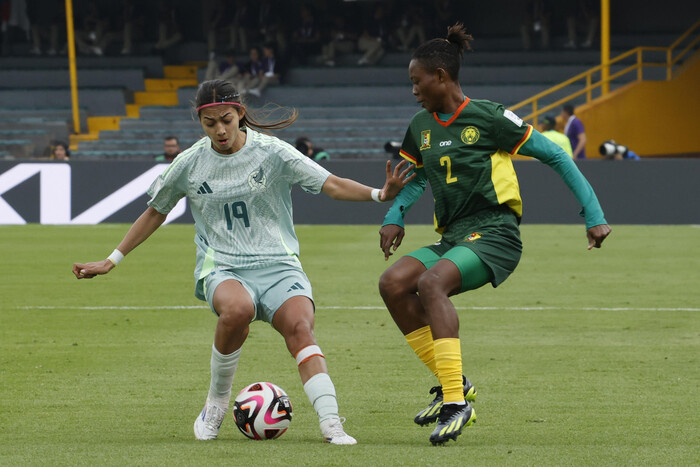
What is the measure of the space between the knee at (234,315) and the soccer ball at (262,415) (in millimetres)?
482

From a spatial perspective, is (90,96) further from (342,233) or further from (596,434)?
(596,434)

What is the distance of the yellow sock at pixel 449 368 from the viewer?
5012 millimetres

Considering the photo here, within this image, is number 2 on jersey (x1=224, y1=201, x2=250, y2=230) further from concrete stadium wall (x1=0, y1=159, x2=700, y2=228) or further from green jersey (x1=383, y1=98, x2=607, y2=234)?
concrete stadium wall (x1=0, y1=159, x2=700, y2=228)

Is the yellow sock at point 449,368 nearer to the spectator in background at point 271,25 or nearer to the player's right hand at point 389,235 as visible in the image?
the player's right hand at point 389,235

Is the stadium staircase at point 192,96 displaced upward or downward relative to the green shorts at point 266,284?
downward

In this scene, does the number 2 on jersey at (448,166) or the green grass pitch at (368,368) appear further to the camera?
the number 2 on jersey at (448,166)

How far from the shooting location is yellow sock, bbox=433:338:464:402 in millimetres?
5012

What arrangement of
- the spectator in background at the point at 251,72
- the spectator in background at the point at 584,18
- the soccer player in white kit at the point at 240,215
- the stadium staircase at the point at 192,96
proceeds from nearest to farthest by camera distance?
the soccer player in white kit at the point at 240,215 → the stadium staircase at the point at 192,96 → the spectator in background at the point at 251,72 → the spectator in background at the point at 584,18

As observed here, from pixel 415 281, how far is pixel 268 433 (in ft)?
3.49

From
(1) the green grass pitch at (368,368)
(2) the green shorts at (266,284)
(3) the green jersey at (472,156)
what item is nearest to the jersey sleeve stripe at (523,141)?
(3) the green jersey at (472,156)

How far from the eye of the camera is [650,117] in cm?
2625

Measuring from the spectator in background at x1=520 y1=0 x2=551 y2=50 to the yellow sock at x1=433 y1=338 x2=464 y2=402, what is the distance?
2634cm

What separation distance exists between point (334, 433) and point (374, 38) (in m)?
26.6

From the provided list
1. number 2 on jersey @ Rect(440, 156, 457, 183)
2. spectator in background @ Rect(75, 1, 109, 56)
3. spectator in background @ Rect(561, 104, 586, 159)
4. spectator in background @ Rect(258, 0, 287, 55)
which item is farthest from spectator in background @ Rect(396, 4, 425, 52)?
number 2 on jersey @ Rect(440, 156, 457, 183)
